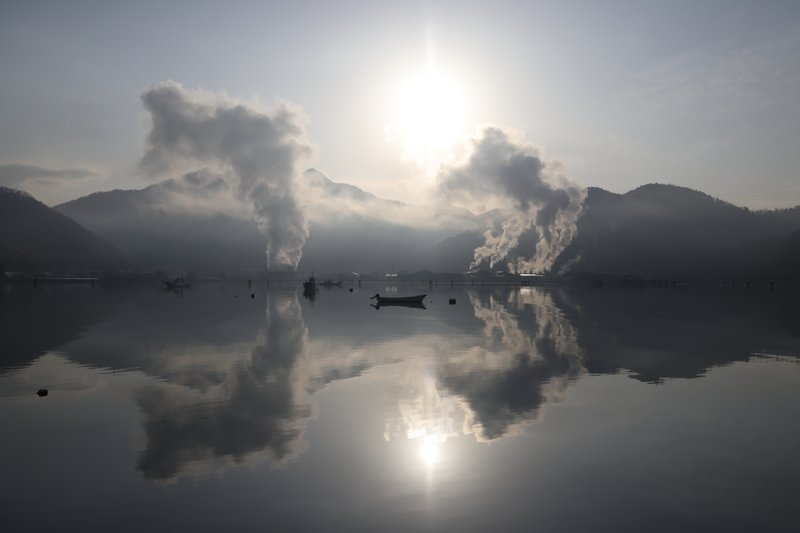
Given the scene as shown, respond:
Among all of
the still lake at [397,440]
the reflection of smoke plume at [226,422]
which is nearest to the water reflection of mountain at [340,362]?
the reflection of smoke plume at [226,422]

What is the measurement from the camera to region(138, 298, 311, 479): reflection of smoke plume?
17.5 m

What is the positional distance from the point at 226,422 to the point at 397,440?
7221 mm

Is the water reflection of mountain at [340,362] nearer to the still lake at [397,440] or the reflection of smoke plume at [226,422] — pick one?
the reflection of smoke plume at [226,422]

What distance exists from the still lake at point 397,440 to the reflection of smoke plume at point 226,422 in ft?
0.38

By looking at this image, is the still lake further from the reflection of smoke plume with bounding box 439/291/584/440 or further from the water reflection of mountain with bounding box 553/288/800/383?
the water reflection of mountain with bounding box 553/288/800/383

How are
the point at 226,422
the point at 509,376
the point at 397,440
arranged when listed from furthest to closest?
the point at 509,376
the point at 226,422
the point at 397,440

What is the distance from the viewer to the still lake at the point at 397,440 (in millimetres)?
13523

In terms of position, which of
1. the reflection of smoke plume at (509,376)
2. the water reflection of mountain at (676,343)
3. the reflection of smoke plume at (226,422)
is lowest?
the reflection of smoke plume at (226,422)

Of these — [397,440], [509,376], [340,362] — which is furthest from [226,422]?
[509,376]

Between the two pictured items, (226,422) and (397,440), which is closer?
(397,440)

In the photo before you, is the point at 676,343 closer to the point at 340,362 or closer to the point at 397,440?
the point at 340,362

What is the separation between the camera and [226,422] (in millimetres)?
21688

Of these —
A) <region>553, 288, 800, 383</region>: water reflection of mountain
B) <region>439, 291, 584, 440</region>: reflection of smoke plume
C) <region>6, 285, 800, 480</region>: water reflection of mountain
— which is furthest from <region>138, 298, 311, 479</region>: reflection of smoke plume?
<region>553, 288, 800, 383</region>: water reflection of mountain

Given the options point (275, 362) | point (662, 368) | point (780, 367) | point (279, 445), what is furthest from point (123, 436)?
point (780, 367)
